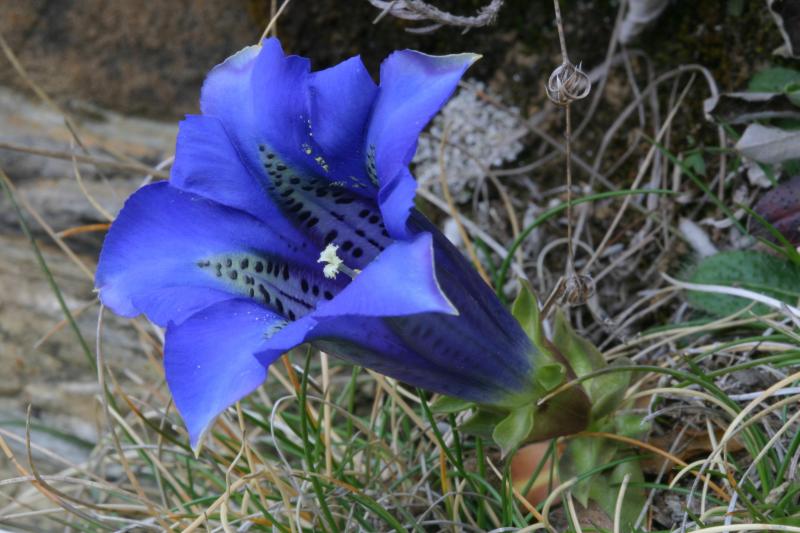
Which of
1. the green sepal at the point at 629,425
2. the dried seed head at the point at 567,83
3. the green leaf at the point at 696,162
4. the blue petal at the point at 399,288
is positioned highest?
the dried seed head at the point at 567,83

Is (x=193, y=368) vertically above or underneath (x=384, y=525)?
above

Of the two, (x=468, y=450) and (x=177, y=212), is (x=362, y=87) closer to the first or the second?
(x=177, y=212)

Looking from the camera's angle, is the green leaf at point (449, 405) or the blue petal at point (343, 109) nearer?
the blue petal at point (343, 109)

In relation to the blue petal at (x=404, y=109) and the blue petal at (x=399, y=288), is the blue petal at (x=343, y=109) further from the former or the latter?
the blue petal at (x=399, y=288)

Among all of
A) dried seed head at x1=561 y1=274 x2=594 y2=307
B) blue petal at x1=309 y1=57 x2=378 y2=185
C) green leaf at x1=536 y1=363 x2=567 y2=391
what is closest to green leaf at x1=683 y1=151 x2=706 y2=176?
dried seed head at x1=561 y1=274 x2=594 y2=307

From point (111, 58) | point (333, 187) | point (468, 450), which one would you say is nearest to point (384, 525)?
point (468, 450)

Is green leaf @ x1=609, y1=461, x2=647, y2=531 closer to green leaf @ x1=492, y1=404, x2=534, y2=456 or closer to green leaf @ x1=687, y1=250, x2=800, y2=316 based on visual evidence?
green leaf @ x1=492, y1=404, x2=534, y2=456

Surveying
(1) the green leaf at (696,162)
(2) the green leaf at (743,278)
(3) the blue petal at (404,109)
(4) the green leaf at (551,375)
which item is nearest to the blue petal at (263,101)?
(3) the blue petal at (404,109)
